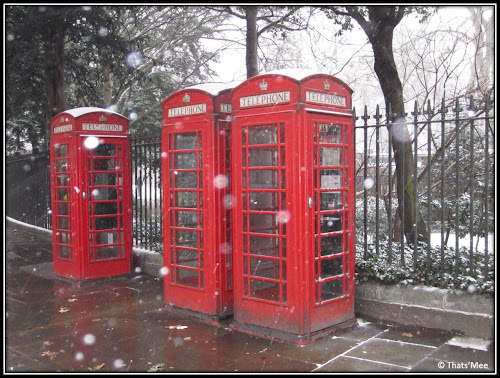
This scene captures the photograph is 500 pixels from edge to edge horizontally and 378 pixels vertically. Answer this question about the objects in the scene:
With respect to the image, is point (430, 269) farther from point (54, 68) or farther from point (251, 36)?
point (54, 68)

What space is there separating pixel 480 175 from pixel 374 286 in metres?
4.23

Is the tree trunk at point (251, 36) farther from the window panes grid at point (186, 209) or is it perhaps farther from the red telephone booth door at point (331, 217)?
the red telephone booth door at point (331, 217)

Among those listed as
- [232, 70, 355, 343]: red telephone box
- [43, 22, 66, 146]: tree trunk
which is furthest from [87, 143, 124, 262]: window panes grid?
[43, 22, 66, 146]: tree trunk

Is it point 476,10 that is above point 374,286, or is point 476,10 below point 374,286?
above

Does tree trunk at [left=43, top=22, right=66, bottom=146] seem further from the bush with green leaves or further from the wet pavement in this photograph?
the bush with green leaves

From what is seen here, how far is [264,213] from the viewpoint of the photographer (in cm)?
505

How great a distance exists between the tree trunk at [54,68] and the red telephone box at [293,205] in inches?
300

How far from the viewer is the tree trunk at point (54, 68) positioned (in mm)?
11219

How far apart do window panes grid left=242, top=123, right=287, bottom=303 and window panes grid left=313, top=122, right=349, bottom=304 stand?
13.3 inches

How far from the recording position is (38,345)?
4.92m

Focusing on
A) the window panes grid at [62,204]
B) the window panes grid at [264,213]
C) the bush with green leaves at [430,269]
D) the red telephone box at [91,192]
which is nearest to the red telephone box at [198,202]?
the window panes grid at [264,213]

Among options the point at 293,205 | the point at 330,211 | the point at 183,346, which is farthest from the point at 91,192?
the point at 330,211

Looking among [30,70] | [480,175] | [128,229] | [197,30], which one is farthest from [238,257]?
[197,30]

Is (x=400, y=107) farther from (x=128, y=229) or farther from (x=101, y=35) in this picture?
(x=101, y=35)
